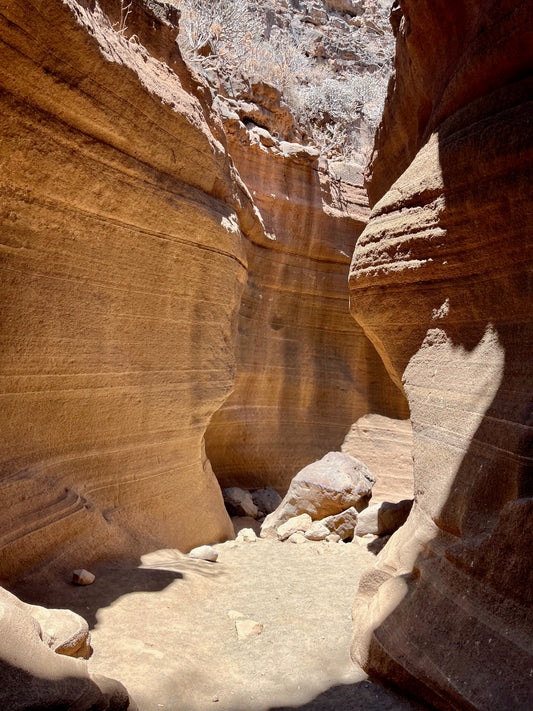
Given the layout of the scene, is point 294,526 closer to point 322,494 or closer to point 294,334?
point 322,494

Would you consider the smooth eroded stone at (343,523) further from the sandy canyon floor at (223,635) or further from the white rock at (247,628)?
the white rock at (247,628)

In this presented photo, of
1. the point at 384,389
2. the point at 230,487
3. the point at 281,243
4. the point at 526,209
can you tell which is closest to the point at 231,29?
the point at 281,243

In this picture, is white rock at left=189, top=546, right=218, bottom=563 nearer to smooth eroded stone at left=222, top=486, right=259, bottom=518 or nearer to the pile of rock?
the pile of rock

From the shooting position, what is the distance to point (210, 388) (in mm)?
5035

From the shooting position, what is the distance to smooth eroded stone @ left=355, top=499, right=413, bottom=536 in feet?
16.5

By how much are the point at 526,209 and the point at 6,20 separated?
2898mm

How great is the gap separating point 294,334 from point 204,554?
15.2 feet

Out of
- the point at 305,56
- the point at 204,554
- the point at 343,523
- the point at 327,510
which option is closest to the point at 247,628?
the point at 204,554

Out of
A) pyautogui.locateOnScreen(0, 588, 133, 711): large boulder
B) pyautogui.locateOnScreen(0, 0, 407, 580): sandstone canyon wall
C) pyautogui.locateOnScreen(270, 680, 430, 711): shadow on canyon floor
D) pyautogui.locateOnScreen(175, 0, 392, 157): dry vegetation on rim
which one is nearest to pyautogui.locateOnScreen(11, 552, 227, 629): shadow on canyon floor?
pyautogui.locateOnScreen(0, 0, 407, 580): sandstone canyon wall

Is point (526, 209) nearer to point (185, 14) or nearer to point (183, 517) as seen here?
point (183, 517)

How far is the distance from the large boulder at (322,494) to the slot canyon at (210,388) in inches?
1.9

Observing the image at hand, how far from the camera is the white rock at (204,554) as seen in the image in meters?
4.34

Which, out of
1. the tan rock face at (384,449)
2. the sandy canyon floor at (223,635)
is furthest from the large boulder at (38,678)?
the tan rock face at (384,449)

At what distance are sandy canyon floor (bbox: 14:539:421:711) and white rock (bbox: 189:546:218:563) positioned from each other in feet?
0.55
